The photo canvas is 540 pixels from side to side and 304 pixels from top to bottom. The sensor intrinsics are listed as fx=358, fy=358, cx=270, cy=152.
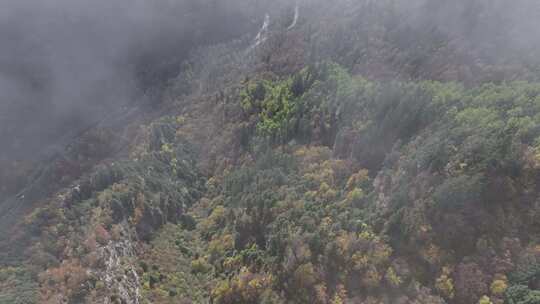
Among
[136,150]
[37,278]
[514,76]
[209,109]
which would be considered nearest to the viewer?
[37,278]

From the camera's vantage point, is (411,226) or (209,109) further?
(209,109)

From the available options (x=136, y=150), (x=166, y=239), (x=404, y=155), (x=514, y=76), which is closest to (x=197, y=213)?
(x=166, y=239)

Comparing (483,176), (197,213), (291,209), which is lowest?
(197,213)

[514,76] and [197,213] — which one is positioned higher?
[514,76]

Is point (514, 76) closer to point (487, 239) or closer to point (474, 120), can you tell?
point (474, 120)

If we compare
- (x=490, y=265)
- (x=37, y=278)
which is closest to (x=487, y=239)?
(x=490, y=265)

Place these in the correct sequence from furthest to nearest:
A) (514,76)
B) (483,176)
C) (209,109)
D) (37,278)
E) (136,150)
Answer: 1. (209,109)
2. (136,150)
3. (514,76)
4. (37,278)
5. (483,176)
